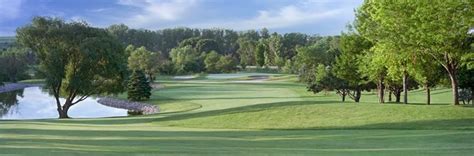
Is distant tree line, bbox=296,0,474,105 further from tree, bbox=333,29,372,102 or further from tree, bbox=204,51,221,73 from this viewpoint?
tree, bbox=204,51,221,73

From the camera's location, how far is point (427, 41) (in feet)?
107

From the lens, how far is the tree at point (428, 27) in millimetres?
31141

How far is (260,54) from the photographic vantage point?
177 m

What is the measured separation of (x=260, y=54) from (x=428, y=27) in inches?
5717

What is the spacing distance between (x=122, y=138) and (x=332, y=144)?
793cm

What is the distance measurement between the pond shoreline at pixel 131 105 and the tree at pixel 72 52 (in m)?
8.23

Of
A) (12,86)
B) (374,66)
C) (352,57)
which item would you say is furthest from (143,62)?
(374,66)

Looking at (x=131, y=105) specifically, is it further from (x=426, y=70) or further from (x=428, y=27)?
(x=428, y=27)

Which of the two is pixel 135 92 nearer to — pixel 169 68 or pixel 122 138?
pixel 122 138

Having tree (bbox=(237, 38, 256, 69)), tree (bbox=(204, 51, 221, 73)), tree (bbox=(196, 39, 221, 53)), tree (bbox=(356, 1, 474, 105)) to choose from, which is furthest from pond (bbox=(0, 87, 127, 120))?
tree (bbox=(237, 38, 256, 69))

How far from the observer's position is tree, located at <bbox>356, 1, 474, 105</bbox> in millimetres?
31141

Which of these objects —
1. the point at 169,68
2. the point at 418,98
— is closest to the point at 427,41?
the point at 418,98

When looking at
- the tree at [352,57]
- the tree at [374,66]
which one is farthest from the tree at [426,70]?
the tree at [352,57]

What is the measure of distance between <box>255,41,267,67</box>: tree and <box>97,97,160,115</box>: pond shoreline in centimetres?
9958
